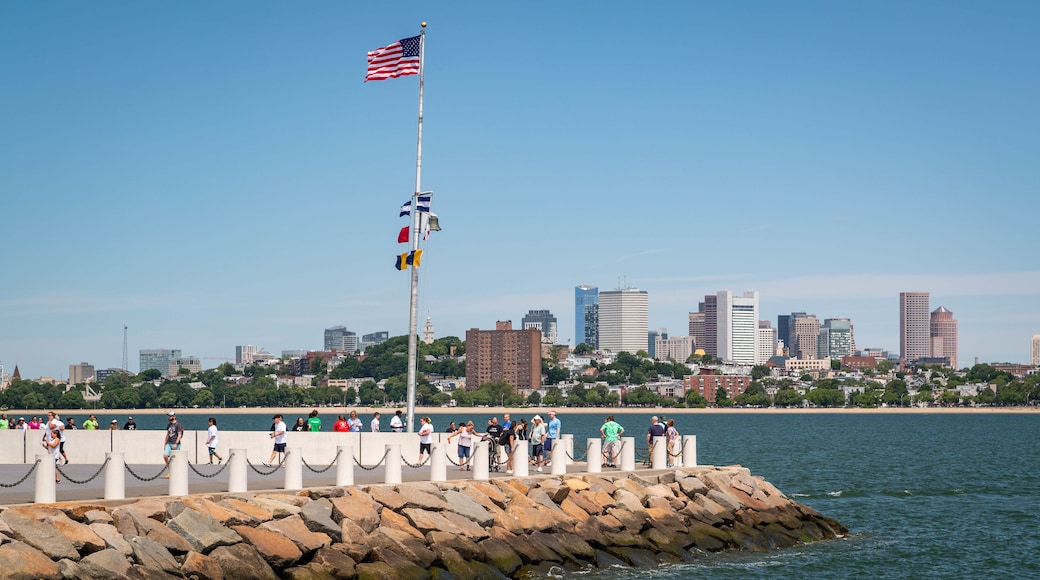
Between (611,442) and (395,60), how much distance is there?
13262 mm

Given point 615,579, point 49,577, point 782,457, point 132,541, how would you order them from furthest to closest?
point 782,457 < point 615,579 < point 132,541 < point 49,577

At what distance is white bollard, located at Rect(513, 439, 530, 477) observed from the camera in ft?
113

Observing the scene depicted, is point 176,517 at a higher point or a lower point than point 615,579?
higher

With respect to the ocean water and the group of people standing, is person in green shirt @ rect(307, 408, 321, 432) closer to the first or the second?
the group of people standing

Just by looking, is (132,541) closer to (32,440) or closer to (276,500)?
(276,500)

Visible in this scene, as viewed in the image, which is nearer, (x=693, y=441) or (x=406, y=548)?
(x=406, y=548)

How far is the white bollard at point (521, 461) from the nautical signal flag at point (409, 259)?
8.33 metres

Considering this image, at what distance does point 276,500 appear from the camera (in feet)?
90.4

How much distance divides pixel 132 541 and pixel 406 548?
5895mm

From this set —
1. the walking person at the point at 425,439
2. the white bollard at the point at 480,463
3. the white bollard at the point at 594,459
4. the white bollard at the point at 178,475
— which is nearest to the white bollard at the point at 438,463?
the white bollard at the point at 480,463

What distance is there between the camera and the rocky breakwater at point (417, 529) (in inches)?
937

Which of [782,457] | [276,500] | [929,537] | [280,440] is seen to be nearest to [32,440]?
[280,440]

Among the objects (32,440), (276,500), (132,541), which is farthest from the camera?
(32,440)

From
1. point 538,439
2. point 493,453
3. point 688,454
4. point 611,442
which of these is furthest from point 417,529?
point 688,454
